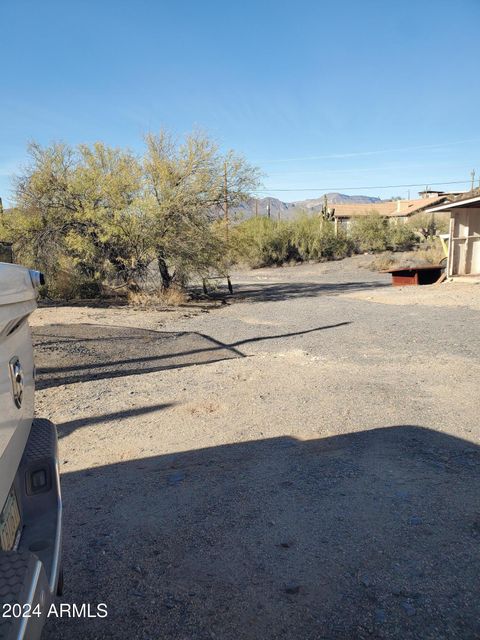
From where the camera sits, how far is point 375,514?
135 inches

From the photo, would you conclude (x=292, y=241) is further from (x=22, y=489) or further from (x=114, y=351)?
(x=22, y=489)

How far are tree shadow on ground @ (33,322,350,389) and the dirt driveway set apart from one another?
2.6 inches

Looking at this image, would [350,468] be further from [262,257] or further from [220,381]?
[262,257]

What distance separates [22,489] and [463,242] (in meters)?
22.2

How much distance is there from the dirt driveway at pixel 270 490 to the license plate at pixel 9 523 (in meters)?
0.78

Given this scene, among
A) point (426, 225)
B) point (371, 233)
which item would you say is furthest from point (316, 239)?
point (426, 225)

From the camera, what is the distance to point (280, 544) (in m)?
3.13

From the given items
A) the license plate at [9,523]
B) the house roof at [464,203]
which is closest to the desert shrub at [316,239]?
the house roof at [464,203]

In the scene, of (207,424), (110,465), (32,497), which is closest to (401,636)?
(32,497)

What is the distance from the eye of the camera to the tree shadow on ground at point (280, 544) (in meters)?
2.46

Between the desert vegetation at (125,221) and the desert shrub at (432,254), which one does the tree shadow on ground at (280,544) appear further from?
the desert shrub at (432,254)

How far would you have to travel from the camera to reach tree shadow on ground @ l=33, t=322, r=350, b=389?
7.85 meters

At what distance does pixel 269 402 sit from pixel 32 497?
160 inches

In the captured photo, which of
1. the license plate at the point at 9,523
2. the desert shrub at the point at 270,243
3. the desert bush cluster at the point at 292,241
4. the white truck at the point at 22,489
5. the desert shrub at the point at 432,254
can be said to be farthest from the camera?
the desert bush cluster at the point at 292,241
